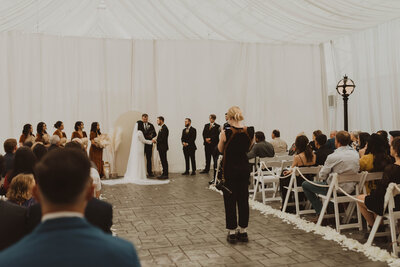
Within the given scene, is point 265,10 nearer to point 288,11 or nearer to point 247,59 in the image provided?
point 288,11

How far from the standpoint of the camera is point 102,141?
1086 centimetres

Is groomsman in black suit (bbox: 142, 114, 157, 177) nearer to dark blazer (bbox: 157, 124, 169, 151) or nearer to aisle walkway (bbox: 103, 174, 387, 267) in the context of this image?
dark blazer (bbox: 157, 124, 169, 151)

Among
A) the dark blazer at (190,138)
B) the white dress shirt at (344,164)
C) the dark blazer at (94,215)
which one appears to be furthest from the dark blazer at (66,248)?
the dark blazer at (190,138)

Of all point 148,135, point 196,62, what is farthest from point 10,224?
point 196,62

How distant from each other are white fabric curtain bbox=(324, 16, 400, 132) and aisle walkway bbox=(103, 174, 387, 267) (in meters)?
6.61

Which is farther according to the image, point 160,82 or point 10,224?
point 160,82

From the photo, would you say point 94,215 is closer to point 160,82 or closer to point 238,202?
point 238,202

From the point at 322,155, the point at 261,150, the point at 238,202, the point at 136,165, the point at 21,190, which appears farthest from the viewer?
the point at 136,165

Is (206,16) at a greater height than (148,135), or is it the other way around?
(206,16)

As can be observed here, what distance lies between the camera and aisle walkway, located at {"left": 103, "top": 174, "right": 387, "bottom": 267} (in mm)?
4199

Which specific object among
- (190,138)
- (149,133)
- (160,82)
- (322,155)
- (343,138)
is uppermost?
(160,82)

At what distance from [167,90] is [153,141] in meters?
2.15

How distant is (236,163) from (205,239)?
99cm

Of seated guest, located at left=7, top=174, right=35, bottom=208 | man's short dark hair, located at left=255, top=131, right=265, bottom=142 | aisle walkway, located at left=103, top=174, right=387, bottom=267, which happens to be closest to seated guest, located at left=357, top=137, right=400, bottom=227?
aisle walkway, located at left=103, top=174, right=387, bottom=267
